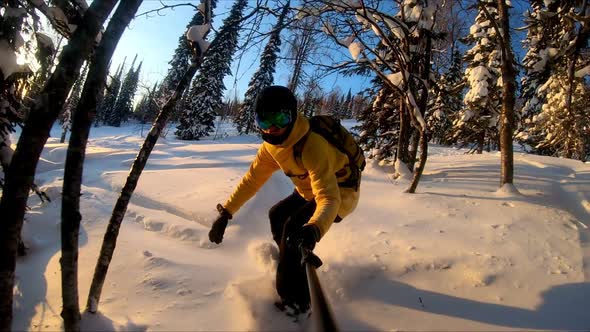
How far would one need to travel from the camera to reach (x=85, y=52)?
7.43 feet

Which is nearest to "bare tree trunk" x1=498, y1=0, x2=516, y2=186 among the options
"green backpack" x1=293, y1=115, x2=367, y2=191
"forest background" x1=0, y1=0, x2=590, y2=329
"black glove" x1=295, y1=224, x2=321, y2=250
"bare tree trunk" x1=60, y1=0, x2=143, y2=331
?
"forest background" x1=0, y1=0, x2=590, y2=329

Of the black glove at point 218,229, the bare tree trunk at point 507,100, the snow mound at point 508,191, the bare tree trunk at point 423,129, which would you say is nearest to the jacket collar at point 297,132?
the black glove at point 218,229

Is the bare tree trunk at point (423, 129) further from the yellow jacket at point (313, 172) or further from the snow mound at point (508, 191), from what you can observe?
the yellow jacket at point (313, 172)

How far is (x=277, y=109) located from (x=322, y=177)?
0.62m

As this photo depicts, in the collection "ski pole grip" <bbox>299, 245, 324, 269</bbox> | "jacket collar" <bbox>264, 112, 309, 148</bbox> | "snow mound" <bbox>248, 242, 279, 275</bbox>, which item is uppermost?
"jacket collar" <bbox>264, 112, 309, 148</bbox>

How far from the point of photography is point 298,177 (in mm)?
3270

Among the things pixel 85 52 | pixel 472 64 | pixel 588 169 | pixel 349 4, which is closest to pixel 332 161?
pixel 85 52

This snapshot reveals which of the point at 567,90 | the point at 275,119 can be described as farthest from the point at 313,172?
the point at 567,90

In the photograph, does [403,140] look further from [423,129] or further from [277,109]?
[277,109]

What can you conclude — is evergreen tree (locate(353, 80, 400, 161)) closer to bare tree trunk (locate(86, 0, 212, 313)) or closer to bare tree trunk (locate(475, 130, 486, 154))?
bare tree trunk (locate(475, 130, 486, 154))

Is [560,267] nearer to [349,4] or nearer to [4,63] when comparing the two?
[349,4]

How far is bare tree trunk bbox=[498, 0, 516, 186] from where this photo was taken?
6.20m

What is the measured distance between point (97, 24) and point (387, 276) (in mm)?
3191

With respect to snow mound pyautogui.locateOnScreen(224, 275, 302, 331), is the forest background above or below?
above
